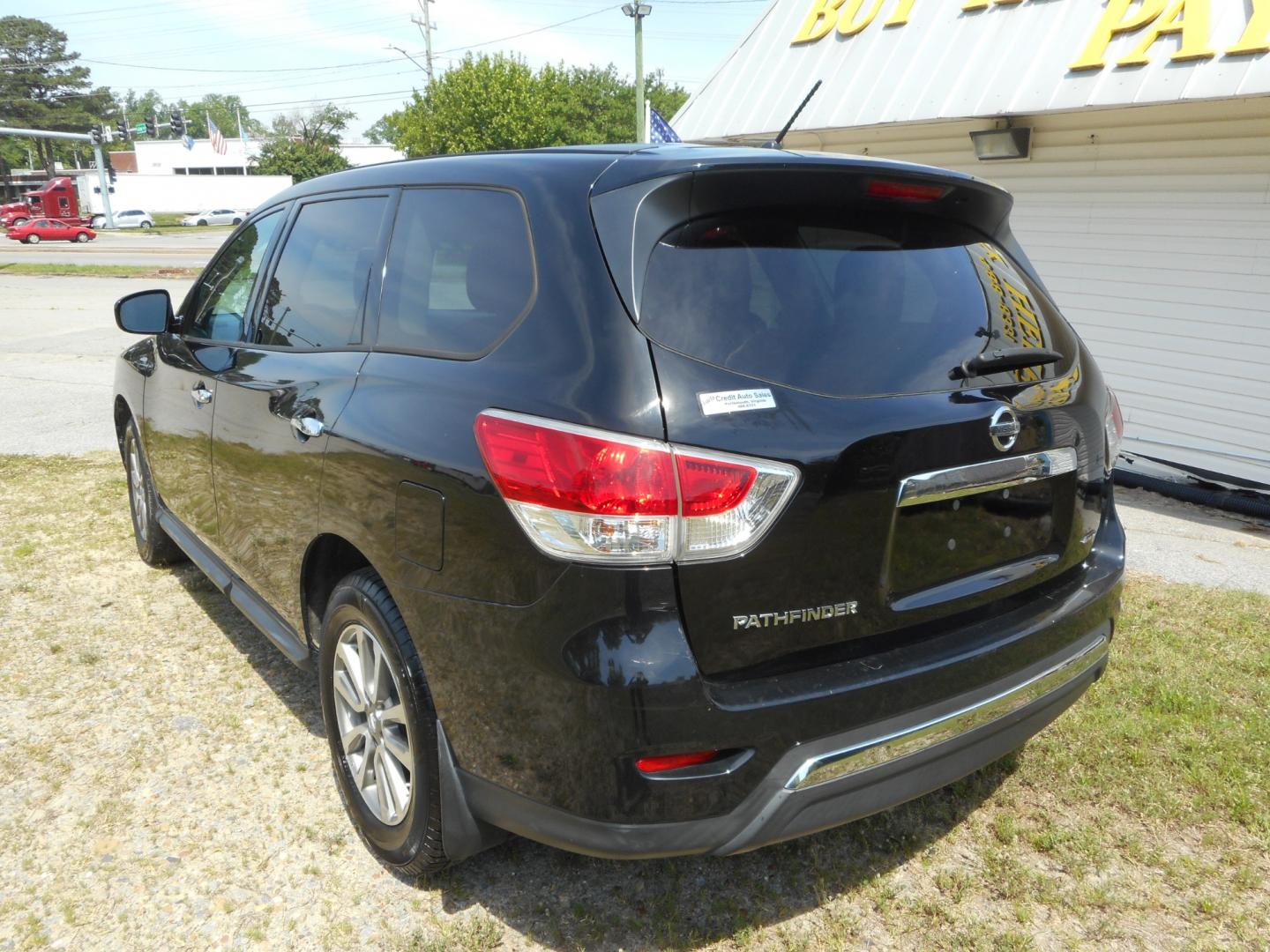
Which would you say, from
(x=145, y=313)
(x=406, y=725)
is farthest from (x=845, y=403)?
(x=145, y=313)

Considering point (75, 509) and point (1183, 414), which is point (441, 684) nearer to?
point (75, 509)

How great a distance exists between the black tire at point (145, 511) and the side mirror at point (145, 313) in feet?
2.48

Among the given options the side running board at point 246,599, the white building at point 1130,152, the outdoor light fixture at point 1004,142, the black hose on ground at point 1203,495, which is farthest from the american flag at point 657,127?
the side running board at point 246,599

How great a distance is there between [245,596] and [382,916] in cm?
140

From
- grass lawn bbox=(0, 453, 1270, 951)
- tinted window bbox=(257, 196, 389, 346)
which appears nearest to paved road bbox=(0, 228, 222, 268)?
tinted window bbox=(257, 196, 389, 346)

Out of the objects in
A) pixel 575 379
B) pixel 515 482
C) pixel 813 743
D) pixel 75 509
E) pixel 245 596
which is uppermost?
pixel 575 379

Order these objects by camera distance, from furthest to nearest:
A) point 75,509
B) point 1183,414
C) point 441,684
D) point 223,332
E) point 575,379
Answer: point 1183,414 → point 75,509 → point 223,332 → point 441,684 → point 575,379

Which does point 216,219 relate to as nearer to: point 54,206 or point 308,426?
point 54,206

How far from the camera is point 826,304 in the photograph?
7.61 feet

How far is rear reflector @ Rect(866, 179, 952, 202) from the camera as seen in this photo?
2.47 metres

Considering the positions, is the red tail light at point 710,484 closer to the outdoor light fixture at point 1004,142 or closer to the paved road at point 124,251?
the outdoor light fixture at point 1004,142

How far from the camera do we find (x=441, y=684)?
2.34 metres

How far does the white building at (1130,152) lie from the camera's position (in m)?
6.59

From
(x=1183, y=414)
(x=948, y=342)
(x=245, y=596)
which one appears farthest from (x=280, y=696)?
(x=1183, y=414)
